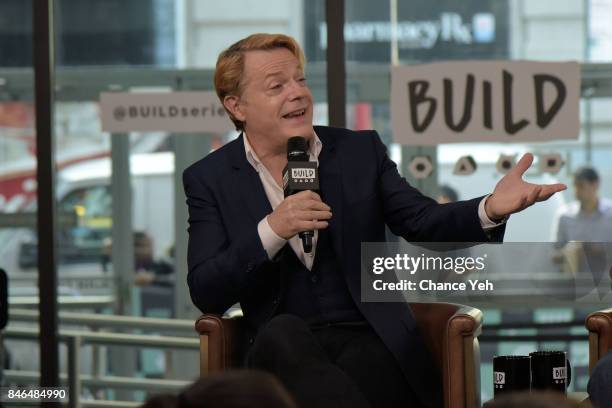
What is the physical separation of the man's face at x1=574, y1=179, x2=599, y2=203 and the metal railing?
5.69 feet

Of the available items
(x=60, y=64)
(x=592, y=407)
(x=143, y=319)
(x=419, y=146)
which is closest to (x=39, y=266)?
(x=143, y=319)

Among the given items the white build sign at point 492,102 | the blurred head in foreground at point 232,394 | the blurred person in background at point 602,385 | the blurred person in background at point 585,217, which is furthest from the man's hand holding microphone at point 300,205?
the blurred person in background at point 585,217

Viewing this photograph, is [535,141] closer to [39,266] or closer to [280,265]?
[280,265]

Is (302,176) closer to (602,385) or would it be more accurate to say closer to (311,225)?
(311,225)

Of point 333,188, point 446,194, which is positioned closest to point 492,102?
point 446,194

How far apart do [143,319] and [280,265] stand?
7.04 feet

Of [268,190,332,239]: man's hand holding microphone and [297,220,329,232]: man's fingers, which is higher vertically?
[268,190,332,239]: man's hand holding microphone

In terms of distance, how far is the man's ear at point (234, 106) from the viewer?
3219 millimetres

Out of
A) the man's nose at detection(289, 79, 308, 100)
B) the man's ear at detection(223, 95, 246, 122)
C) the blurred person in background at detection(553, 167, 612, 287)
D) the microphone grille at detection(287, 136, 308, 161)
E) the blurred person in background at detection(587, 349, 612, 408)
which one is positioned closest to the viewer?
the blurred person in background at detection(587, 349, 612, 408)

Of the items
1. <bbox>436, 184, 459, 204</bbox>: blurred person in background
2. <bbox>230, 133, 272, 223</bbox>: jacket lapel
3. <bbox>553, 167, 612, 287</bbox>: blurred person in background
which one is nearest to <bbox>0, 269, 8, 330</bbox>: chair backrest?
<bbox>230, 133, 272, 223</bbox>: jacket lapel

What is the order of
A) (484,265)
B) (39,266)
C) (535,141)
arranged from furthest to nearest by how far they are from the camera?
(39,266) → (535,141) → (484,265)

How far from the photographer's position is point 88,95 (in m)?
4.93

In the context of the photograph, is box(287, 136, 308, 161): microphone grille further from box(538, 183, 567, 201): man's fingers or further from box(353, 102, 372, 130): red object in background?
box(353, 102, 372, 130): red object in background

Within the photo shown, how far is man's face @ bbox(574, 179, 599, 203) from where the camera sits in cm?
471
